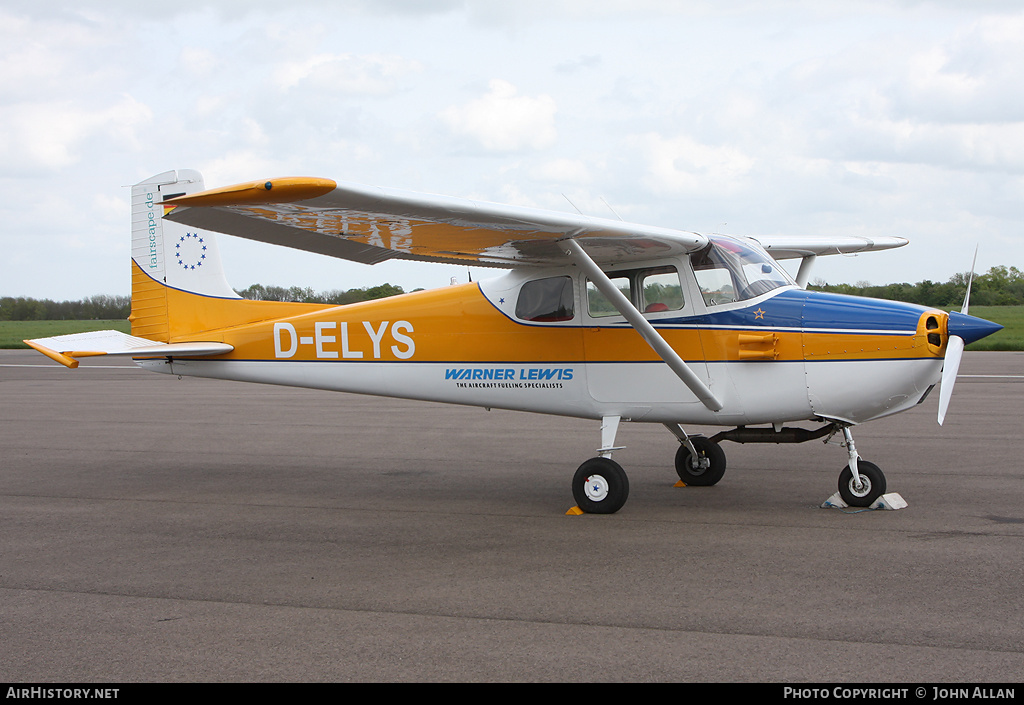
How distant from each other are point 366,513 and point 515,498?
145 centimetres

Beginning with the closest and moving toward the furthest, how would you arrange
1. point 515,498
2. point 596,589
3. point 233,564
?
point 596,589 < point 233,564 < point 515,498

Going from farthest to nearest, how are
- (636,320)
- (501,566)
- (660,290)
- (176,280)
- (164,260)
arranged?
(164,260)
(176,280)
(660,290)
(636,320)
(501,566)

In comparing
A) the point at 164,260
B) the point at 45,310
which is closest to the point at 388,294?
the point at 164,260

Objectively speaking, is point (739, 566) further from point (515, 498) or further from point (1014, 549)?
point (515, 498)

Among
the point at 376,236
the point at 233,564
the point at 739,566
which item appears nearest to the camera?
the point at 739,566

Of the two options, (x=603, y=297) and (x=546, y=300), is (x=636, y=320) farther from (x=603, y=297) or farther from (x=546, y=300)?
(x=546, y=300)

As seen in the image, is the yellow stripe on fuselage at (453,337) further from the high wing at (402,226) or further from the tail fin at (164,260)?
the high wing at (402,226)

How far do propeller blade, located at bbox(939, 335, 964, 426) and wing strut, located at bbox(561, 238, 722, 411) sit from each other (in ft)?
5.75

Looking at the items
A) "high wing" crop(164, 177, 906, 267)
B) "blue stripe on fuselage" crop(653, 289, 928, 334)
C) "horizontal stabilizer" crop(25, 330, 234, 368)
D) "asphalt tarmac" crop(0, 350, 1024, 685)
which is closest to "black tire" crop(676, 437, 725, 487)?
"asphalt tarmac" crop(0, 350, 1024, 685)

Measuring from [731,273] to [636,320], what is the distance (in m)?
1.06

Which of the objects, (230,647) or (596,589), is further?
(596,589)

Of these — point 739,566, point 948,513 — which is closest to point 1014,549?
point 948,513

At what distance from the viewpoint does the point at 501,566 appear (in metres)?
5.78

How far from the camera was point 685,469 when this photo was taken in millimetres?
8570
